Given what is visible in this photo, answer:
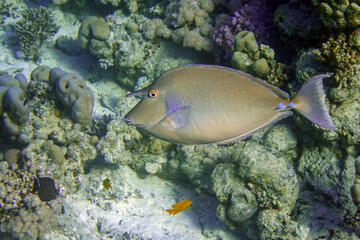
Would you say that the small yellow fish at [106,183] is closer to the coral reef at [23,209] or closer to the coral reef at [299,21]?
the coral reef at [23,209]

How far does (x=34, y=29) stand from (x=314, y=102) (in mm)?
8203

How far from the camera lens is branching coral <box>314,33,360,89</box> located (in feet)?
11.3

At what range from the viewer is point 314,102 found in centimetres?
180

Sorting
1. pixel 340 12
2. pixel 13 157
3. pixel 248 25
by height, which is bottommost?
pixel 13 157

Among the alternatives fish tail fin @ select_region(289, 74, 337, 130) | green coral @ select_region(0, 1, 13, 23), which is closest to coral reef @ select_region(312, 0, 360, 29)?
fish tail fin @ select_region(289, 74, 337, 130)

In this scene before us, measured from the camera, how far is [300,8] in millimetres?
4008

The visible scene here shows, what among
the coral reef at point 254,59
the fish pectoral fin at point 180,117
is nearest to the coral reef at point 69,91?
the coral reef at point 254,59

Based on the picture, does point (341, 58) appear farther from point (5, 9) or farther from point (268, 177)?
point (5, 9)

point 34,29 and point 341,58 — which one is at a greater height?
point 341,58

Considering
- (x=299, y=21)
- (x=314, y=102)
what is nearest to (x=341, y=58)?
(x=299, y=21)

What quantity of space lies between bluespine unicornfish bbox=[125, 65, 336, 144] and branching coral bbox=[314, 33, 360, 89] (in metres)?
2.19

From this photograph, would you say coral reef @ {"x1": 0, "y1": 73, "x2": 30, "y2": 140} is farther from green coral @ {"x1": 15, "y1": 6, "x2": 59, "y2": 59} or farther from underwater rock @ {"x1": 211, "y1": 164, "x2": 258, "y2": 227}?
underwater rock @ {"x1": 211, "y1": 164, "x2": 258, "y2": 227}

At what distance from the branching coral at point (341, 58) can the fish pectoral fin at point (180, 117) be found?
2.76 metres

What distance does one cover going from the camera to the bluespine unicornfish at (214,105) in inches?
72.5
